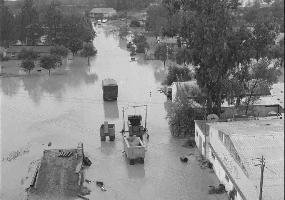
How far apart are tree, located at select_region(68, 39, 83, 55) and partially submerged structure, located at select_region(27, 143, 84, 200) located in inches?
820

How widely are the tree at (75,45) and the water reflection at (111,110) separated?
13857mm

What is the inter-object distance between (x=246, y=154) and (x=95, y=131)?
8117 mm

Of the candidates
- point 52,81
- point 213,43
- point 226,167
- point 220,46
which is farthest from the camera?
point 52,81

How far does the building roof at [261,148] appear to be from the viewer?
10.2m

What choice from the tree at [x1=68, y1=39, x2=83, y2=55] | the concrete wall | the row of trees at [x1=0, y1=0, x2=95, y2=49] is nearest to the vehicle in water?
the concrete wall

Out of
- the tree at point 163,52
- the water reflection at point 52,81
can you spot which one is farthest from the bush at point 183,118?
the tree at point 163,52

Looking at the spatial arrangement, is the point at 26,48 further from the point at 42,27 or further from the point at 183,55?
the point at 183,55

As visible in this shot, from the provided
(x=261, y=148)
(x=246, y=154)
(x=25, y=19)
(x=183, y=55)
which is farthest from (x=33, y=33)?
(x=261, y=148)

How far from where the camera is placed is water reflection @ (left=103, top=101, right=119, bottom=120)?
66.8 ft

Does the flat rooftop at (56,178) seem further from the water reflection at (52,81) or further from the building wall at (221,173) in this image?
the water reflection at (52,81)

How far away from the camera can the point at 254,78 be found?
18.5 metres

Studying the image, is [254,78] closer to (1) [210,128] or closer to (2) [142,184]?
(1) [210,128]

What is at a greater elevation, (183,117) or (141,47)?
(141,47)

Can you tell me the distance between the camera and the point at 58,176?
13.6 m
